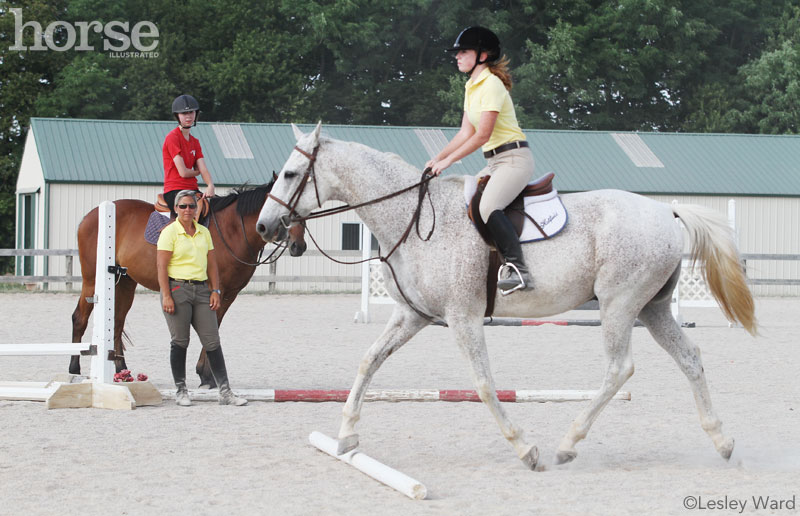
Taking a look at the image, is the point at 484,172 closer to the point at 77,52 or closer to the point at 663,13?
the point at 77,52

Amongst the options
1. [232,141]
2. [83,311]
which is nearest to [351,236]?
[232,141]

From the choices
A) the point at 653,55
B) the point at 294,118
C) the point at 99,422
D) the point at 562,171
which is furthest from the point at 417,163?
the point at 99,422

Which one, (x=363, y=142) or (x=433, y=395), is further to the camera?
(x=363, y=142)

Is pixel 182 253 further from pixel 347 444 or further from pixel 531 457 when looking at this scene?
pixel 531 457

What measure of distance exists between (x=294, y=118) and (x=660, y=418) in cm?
3126

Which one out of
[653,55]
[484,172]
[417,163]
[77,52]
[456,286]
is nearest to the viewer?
[456,286]

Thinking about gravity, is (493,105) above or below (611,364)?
above

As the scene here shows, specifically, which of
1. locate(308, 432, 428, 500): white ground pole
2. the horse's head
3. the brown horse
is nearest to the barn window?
the brown horse

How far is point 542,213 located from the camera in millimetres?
5555

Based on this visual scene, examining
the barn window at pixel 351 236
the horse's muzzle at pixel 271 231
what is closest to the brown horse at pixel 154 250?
the horse's muzzle at pixel 271 231

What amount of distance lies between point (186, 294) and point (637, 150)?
23155 mm

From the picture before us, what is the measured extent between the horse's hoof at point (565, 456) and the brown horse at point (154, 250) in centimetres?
384

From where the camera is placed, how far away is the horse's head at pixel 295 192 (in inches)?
223

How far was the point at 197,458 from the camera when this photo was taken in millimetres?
5590
